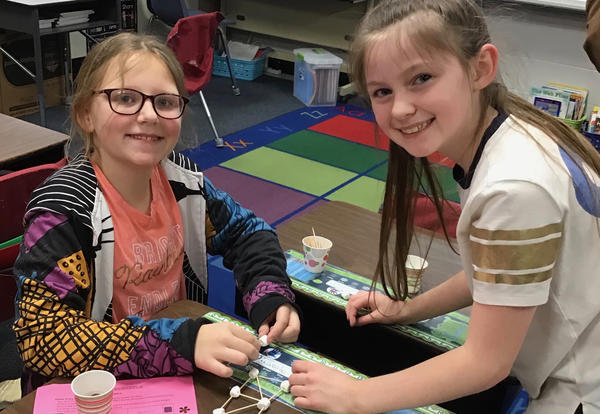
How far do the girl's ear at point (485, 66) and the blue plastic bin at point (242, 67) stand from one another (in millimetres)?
4838

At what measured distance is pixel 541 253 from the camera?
2.99 ft

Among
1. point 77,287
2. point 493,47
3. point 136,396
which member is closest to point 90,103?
point 77,287

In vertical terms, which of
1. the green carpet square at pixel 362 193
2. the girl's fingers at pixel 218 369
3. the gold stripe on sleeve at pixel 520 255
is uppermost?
the gold stripe on sleeve at pixel 520 255

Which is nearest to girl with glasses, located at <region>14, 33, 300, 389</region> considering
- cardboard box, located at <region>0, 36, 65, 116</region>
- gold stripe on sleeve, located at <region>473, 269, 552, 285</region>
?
gold stripe on sleeve, located at <region>473, 269, 552, 285</region>

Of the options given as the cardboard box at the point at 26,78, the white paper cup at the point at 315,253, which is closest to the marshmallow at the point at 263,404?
the white paper cup at the point at 315,253

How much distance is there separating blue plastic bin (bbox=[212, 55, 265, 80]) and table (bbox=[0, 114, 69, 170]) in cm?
379

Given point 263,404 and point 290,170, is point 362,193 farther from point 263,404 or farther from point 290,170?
point 263,404

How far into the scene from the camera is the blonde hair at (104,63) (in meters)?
1.28

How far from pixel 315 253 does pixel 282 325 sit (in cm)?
26

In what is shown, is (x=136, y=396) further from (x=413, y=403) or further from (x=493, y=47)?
(x=493, y=47)

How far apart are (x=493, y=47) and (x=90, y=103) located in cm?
80

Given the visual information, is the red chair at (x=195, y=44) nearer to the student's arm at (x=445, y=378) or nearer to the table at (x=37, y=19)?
the table at (x=37, y=19)

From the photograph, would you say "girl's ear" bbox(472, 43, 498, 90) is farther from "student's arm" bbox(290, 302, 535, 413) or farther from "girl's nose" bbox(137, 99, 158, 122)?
"girl's nose" bbox(137, 99, 158, 122)

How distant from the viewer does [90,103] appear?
1.29m
